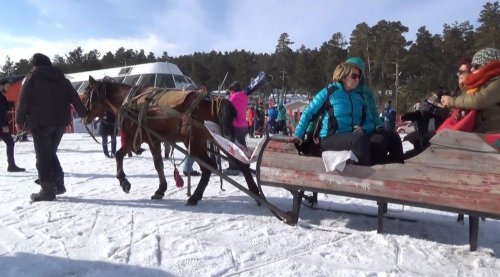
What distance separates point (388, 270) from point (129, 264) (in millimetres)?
2120

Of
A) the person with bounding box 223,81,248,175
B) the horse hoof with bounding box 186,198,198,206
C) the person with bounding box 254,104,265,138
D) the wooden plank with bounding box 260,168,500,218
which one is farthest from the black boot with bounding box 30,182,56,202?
the person with bounding box 254,104,265,138

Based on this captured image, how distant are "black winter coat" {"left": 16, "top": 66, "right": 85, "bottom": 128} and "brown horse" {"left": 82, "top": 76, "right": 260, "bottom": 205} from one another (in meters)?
0.80

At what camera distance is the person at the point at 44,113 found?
5562 millimetres

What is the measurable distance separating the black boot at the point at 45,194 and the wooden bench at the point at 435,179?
3.43 metres

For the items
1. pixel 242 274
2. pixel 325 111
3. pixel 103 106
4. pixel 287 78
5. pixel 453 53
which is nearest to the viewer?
pixel 242 274

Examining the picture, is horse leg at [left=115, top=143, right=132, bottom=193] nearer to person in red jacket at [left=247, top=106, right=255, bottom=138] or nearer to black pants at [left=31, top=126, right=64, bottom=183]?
black pants at [left=31, top=126, right=64, bottom=183]

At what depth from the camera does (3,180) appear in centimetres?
748

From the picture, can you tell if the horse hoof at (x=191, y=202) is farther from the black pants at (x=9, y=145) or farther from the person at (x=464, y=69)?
the black pants at (x=9, y=145)

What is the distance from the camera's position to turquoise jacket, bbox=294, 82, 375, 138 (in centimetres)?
427

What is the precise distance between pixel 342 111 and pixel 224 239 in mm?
1754

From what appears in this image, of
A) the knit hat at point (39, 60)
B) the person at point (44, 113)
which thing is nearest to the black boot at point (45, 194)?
the person at point (44, 113)

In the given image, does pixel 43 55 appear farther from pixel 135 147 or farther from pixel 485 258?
pixel 485 258

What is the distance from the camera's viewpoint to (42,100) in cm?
561

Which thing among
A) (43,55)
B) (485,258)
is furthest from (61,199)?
(485,258)
